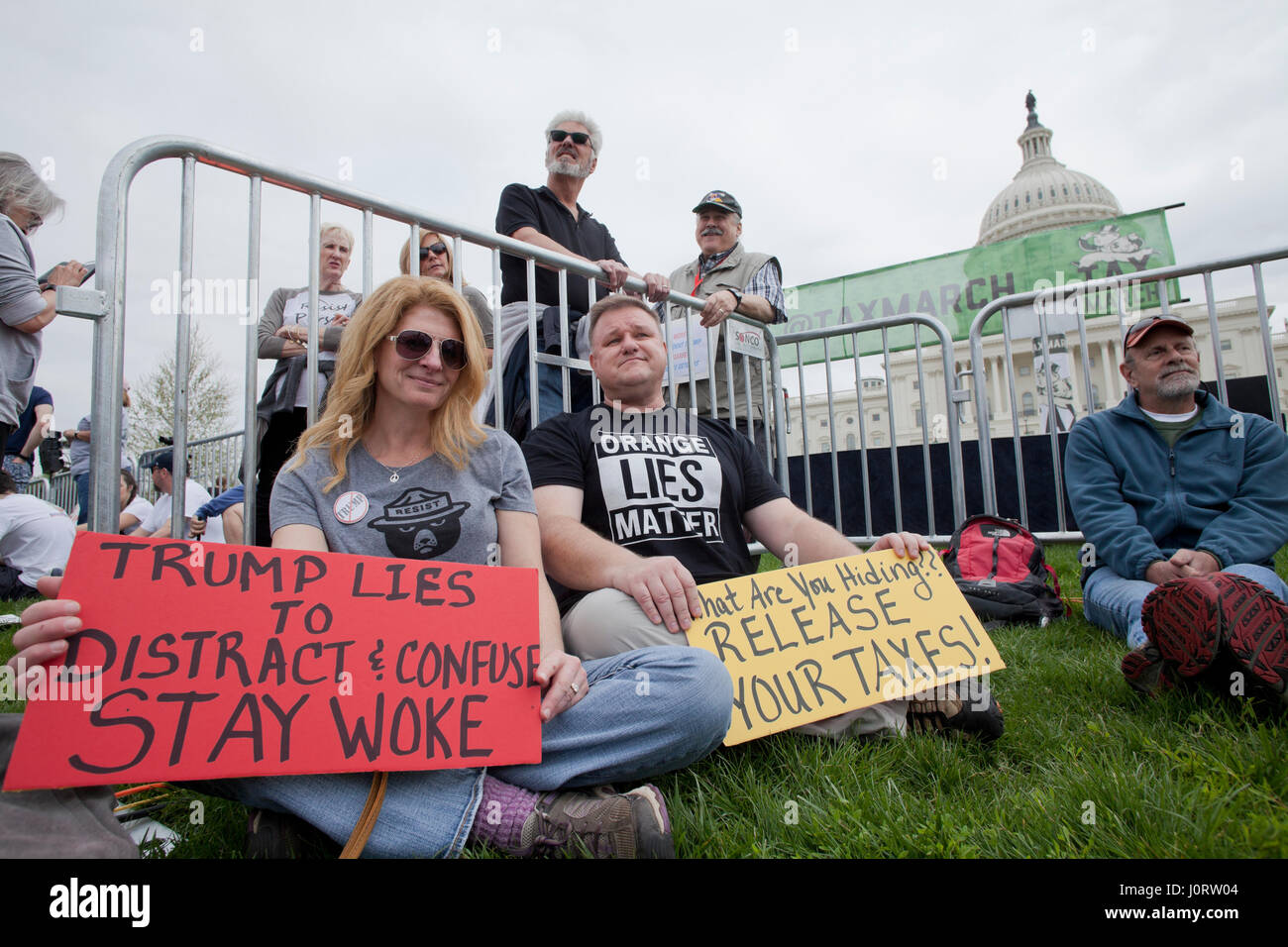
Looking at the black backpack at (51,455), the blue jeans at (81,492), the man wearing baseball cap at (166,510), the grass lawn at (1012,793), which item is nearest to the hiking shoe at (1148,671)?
the grass lawn at (1012,793)

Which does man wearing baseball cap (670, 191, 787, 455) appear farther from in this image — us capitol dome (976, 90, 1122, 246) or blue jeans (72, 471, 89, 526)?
us capitol dome (976, 90, 1122, 246)

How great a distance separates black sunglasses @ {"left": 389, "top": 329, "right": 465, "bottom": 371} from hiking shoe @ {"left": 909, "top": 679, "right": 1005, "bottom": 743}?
5.29ft

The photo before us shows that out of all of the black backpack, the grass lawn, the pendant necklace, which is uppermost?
the black backpack

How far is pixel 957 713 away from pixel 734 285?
3301 mm

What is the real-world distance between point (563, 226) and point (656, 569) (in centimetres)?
251

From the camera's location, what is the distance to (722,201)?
15.6ft

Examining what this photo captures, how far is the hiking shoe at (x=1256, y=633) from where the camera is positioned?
184 cm

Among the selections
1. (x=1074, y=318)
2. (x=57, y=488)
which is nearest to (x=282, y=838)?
(x=1074, y=318)

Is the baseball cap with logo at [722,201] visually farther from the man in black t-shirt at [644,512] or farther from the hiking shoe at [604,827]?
the hiking shoe at [604,827]

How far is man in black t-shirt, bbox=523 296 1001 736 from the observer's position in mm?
1979

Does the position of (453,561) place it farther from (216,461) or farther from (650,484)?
(216,461)

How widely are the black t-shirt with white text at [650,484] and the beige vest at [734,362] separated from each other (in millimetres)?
1758

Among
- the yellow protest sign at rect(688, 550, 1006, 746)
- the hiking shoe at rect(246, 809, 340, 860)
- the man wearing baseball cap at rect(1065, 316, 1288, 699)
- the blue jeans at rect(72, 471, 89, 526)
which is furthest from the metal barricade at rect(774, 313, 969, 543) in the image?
the blue jeans at rect(72, 471, 89, 526)
